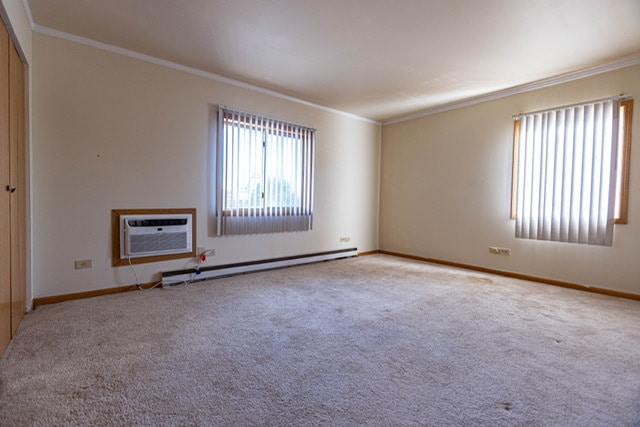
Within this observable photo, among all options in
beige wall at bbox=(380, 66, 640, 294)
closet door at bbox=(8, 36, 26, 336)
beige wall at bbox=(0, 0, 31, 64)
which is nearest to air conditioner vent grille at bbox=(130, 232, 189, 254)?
closet door at bbox=(8, 36, 26, 336)

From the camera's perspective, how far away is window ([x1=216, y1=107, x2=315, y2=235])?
12.9ft

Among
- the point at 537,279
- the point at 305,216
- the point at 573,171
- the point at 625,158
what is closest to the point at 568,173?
the point at 573,171

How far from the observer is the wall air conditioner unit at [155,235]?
3.22 metres

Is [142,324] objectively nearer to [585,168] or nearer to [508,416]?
[508,416]

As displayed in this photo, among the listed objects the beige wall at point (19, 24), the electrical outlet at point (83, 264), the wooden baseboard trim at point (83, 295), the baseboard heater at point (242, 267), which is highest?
the beige wall at point (19, 24)

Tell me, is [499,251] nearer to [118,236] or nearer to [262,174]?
[262,174]

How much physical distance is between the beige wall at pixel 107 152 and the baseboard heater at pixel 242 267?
11 centimetres

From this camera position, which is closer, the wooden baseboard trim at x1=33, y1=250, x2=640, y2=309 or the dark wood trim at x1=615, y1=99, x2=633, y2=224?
the wooden baseboard trim at x1=33, y1=250, x2=640, y2=309

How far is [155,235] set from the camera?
3395 millimetres

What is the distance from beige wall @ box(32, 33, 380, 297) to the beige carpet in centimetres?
53

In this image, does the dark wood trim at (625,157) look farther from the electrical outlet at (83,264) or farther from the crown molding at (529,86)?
the electrical outlet at (83,264)

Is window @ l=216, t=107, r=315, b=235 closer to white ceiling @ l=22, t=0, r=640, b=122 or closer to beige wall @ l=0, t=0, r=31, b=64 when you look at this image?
white ceiling @ l=22, t=0, r=640, b=122

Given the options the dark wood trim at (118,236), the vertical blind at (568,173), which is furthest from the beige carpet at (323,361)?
the vertical blind at (568,173)

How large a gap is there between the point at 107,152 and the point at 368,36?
115 inches
